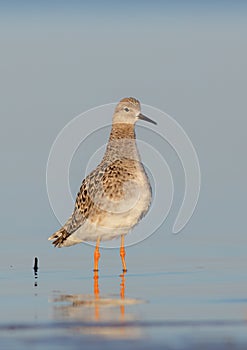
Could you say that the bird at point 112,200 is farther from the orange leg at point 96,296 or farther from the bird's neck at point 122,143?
the orange leg at point 96,296

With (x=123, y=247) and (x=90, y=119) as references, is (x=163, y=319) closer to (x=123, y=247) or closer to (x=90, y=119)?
(x=123, y=247)

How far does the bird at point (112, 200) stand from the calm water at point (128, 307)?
1.79 feet

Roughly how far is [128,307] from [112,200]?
14.5 feet

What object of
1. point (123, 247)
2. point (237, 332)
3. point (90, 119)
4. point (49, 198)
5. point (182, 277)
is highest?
point (90, 119)

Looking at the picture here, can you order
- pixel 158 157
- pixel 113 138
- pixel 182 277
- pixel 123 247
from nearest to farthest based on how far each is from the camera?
pixel 182 277 → pixel 123 247 → pixel 113 138 → pixel 158 157

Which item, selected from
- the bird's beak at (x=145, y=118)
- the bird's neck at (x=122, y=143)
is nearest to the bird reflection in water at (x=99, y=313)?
the bird's neck at (x=122, y=143)

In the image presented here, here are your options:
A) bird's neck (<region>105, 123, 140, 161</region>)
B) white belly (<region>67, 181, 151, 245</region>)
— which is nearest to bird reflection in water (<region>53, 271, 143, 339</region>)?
white belly (<region>67, 181, 151, 245</region>)

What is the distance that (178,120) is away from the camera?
23266 mm

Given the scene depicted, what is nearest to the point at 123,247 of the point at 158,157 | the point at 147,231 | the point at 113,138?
the point at 147,231

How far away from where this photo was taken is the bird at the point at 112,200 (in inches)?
607

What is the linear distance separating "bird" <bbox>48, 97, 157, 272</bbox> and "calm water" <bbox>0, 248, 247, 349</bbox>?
1.79 feet

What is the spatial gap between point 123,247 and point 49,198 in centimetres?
312

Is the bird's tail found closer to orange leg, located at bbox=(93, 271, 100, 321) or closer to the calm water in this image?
the calm water

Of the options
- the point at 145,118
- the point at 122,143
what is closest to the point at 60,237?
the point at 122,143
